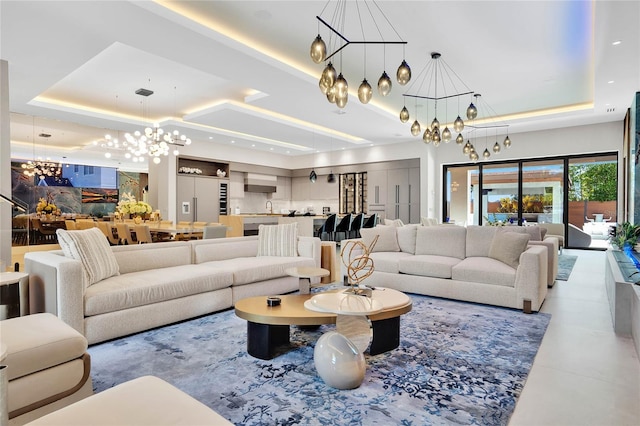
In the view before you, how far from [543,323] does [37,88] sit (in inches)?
276

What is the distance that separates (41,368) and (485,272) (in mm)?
3774

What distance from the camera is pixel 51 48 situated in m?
3.88

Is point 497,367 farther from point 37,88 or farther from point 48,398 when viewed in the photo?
point 37,88

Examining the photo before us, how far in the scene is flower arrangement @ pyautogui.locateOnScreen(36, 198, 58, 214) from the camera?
244 inches

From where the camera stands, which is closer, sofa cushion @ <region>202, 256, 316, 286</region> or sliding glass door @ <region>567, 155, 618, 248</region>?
sofa cushion @ <region>202, 256, 316, 286</region>

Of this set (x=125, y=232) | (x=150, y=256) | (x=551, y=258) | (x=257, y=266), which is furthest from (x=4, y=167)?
(x=551, y=258)

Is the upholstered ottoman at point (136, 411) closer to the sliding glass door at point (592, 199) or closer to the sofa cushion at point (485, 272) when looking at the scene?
the sofa cushion at point (485, 272)

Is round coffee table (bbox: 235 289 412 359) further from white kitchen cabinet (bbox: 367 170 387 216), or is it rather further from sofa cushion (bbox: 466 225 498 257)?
white kitchen cabinet (bbox: 367 170 387 216)

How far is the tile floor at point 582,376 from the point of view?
1794 millimetres

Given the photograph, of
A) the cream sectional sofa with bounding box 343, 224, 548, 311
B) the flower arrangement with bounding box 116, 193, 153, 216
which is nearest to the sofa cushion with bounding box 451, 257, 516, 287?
the cream sectional sofa with bounding box 343, 224, 548, 311

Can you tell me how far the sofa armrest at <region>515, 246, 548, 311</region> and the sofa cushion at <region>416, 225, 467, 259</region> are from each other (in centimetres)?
95

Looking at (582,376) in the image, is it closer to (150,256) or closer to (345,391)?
(345,391)

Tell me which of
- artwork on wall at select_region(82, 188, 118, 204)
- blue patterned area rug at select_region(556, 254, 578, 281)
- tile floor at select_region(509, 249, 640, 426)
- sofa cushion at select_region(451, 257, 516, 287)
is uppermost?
artwork on wall at select_region(82, 188, 118, 204)

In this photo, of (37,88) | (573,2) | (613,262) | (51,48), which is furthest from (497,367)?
(37,88)
